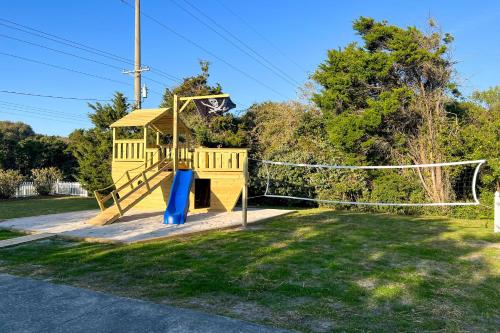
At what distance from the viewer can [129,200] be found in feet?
36.7

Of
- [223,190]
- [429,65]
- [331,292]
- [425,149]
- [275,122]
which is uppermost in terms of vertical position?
[429,65]

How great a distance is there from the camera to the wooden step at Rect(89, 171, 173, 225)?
10199 mm

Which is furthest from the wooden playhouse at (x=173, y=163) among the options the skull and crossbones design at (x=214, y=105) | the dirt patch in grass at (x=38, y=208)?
the dirt patch in grass at (x=38, y=208)

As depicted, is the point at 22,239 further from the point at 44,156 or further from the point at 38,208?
the point at 44,156

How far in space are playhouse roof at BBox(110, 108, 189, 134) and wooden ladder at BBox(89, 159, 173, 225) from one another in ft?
4.86

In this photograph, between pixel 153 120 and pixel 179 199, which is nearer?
pixel 179 199

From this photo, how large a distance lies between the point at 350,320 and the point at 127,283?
2.85 m

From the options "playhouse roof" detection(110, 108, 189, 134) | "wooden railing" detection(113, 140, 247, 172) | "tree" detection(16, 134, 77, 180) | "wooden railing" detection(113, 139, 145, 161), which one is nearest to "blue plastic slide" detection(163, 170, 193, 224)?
"wooden railing" detection(113, 140, 247, 172)

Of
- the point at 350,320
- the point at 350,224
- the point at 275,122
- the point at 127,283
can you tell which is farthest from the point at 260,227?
the point at 275,122

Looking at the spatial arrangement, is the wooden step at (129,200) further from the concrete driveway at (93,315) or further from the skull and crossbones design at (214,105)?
the concrete driveway at (93,315)

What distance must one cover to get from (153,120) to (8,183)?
1252 centimetres

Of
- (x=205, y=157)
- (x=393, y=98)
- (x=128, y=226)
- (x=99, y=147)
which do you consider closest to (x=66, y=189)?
(x=99, y=147)

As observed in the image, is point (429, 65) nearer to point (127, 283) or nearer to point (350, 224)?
point (350, 224)

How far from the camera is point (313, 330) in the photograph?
3477 mm
